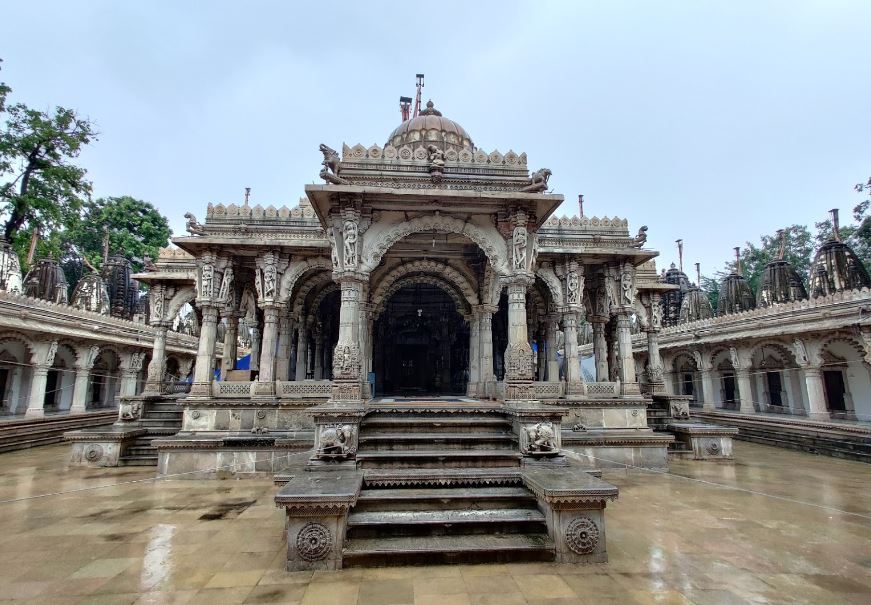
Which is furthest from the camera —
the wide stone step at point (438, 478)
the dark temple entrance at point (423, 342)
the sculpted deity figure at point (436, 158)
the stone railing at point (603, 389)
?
the dark temple entrance at point (423, 342)

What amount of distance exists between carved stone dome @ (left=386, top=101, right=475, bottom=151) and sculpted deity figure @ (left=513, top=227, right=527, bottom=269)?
33.2 feet

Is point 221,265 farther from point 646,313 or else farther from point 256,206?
point 646,313

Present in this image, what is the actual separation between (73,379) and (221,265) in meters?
15.4

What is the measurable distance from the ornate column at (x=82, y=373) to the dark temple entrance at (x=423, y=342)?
12756 millimetres

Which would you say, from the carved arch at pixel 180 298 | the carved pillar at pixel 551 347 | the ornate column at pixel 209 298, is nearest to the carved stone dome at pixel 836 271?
the carved pillar at pixel 551 347

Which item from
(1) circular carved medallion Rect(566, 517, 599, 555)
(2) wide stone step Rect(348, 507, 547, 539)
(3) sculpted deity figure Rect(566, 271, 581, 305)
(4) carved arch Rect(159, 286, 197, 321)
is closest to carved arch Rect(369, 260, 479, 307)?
(3) sculpted deity figure Rect(566, 271, 581, 305)

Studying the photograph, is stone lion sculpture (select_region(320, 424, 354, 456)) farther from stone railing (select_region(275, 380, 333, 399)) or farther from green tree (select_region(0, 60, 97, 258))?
green tree (select_region(0, 60, 97, 258))

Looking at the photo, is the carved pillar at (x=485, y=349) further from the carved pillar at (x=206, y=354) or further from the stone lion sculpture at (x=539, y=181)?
the carved pillar at (x=206, y=354)

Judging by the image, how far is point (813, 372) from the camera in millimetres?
16484

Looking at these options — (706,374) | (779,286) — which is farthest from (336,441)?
(779,286)

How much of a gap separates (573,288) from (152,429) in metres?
13.6

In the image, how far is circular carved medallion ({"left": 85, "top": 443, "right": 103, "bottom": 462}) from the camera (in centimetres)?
1134

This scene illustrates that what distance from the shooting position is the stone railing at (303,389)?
39.2ft

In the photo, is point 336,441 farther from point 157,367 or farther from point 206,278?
point 157,367
